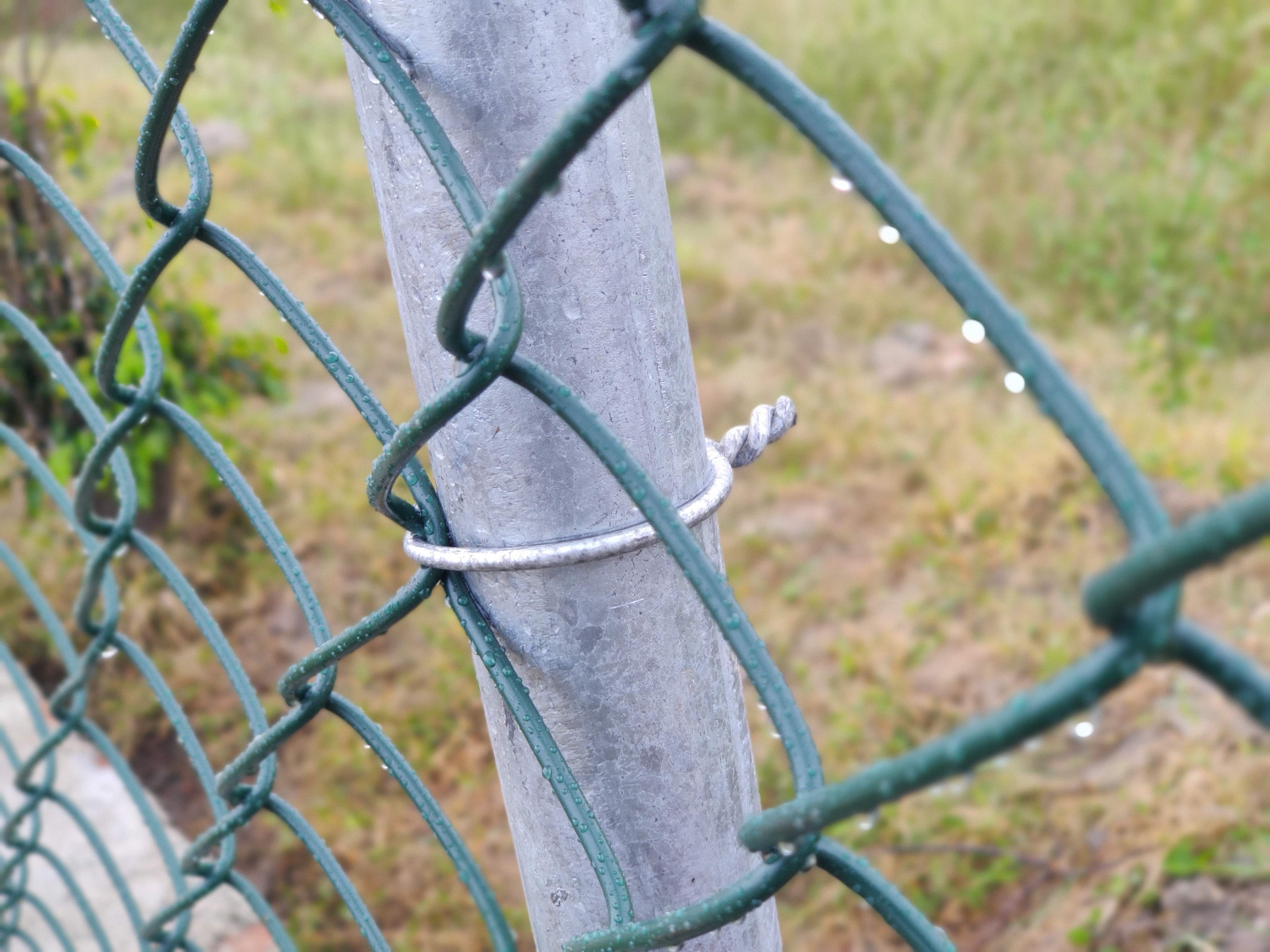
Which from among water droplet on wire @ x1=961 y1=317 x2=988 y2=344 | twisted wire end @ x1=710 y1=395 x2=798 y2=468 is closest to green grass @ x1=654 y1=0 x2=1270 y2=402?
twisted wire end @ x1=710 y1=395 x2=798 y2=468

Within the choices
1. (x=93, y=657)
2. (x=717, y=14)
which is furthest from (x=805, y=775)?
(x=717, y=14)

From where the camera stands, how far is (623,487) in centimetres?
49

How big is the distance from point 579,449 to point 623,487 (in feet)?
0.22

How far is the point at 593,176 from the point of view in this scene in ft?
1.69

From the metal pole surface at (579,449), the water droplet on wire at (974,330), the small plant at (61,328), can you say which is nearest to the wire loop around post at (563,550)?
the metal pole surface at (579,449)

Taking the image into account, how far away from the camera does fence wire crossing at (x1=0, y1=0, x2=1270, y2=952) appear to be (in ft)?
1.03

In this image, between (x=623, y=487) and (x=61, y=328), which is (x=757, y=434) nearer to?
(x=623, y=487)

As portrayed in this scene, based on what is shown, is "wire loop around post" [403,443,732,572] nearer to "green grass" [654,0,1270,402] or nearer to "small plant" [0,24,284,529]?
"small plant" [0,24,284,529]

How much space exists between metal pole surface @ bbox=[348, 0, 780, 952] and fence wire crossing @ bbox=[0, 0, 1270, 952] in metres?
0.02

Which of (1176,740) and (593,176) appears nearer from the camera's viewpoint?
(593,176)

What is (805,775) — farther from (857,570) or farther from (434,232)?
(857,570)

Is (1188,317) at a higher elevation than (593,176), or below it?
higher

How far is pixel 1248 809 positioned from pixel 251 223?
4.75 metres

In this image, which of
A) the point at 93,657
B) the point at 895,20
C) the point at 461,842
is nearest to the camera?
the point at 461,842
